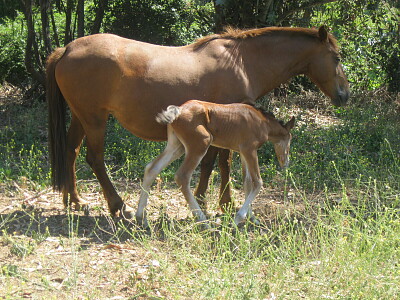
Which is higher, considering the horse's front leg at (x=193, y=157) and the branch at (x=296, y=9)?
the branch at (x=296, y=9)

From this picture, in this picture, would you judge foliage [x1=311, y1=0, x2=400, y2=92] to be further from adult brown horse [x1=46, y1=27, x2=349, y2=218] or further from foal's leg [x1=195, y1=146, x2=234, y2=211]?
foal's leg [x1=195, y1=146, x2=234, y2=211]

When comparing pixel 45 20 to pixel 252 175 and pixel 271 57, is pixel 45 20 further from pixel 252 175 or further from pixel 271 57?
pixel 252 175

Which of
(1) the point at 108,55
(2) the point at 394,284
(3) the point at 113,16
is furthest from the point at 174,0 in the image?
(2) the point at 394,284

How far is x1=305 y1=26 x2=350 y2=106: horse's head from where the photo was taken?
633 centimetres

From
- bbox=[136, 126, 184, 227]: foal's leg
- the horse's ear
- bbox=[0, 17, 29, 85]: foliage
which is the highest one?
the horse's ear

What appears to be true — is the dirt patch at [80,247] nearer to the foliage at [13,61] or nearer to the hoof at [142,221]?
the hoof at [142,221]

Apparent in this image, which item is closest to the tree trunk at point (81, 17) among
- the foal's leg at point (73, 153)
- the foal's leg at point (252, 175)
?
the foal's leg at point (73, 153)

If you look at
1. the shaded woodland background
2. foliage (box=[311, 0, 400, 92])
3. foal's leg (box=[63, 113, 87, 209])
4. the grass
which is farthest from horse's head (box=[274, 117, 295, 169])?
foliage (box=[311, 0, 400, 92])

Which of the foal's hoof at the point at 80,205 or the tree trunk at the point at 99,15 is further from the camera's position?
the tree trunk at the point at 99,15

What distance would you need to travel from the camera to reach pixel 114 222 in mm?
6039

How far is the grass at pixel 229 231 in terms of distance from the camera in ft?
13.6

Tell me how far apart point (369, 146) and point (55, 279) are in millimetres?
5613

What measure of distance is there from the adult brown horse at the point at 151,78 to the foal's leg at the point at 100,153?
10mm

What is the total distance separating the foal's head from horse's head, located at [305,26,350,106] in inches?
26.7
